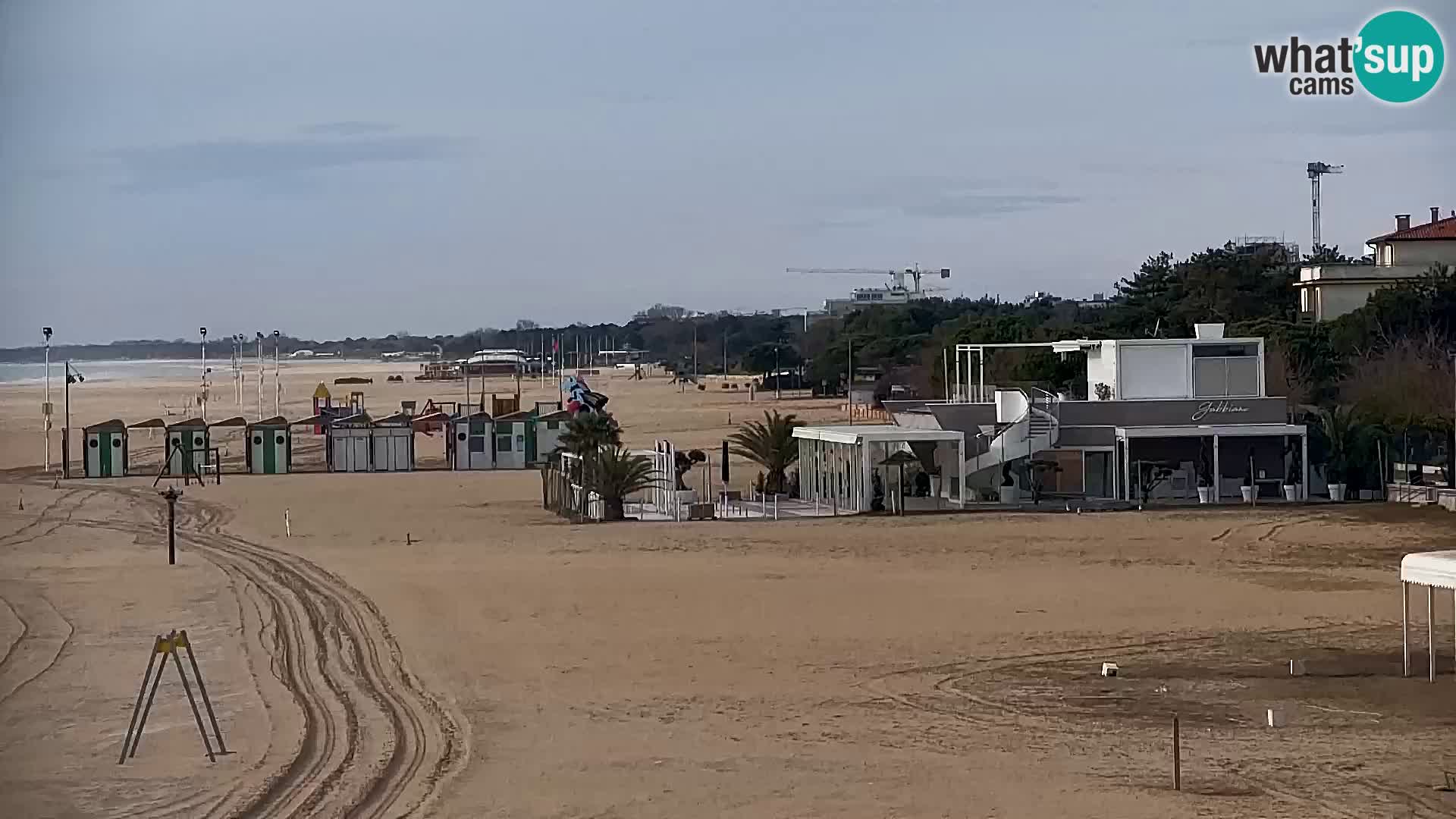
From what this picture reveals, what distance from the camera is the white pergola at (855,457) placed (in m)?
30.2

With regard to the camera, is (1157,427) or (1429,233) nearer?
(1157,427)

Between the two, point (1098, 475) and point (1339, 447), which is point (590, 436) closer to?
point (1098, 475)

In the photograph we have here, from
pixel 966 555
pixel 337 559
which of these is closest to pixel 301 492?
pixel 337 559

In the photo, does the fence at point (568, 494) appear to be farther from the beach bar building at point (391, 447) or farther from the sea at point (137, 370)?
the sea at point (137, 370)

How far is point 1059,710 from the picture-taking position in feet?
42.9

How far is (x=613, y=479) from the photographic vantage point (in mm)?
29453

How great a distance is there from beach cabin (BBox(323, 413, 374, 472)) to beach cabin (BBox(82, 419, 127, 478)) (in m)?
5.12

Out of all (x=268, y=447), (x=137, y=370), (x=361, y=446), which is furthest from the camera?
(x=137, y=370)

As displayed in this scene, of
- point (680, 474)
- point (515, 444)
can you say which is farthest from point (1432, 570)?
point (515, 444)

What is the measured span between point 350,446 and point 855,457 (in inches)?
702

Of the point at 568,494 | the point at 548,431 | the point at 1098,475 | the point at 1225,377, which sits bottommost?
the point at 568,494

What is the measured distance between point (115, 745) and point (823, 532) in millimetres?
15810

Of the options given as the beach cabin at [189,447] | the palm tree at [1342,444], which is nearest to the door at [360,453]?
the beach cabin at [189,447]

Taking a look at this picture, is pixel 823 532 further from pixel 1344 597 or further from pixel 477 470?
pixel 477 470
